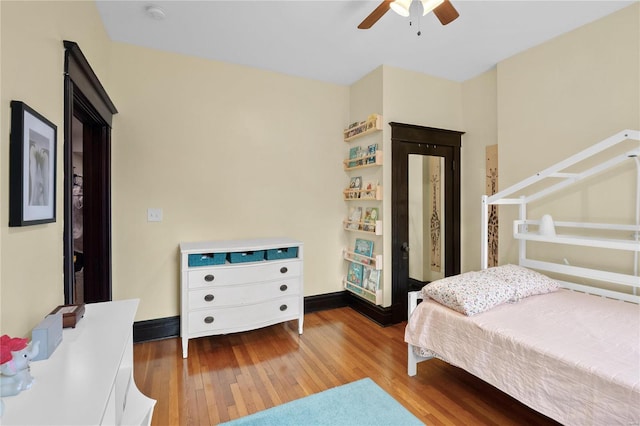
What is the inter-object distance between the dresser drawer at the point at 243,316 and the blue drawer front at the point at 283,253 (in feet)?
1.29

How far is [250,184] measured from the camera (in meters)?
3.22

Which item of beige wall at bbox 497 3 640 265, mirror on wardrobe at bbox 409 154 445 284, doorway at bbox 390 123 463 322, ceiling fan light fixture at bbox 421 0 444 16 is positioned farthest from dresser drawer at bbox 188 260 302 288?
ceiling fan light fixture at bbox 421 0 444 16

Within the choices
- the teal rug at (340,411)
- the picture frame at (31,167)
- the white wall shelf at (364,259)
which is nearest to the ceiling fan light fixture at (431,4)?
the picture frame at (31,167)

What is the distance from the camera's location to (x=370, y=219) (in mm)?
3293

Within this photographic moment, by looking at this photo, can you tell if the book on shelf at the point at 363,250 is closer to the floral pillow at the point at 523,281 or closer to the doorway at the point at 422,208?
the doorway at the point at 422,208

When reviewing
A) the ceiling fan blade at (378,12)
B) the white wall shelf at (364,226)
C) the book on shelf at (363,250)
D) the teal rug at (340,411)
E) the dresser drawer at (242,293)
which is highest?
the ceiling fan blade at (378,12)

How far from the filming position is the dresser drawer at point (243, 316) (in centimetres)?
260

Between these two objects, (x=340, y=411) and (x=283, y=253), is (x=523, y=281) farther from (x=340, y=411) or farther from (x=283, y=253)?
(x=283, y=253)

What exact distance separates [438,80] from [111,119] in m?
3.28

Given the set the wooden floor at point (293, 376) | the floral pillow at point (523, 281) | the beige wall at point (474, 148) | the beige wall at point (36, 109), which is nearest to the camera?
the beige wall at point (36, 109)

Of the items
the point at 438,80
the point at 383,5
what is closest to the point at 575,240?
the point at 383,5

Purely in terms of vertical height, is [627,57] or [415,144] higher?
[627,57]

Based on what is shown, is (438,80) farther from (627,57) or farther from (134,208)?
(134,208)

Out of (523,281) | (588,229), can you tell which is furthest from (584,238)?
(523,281)
